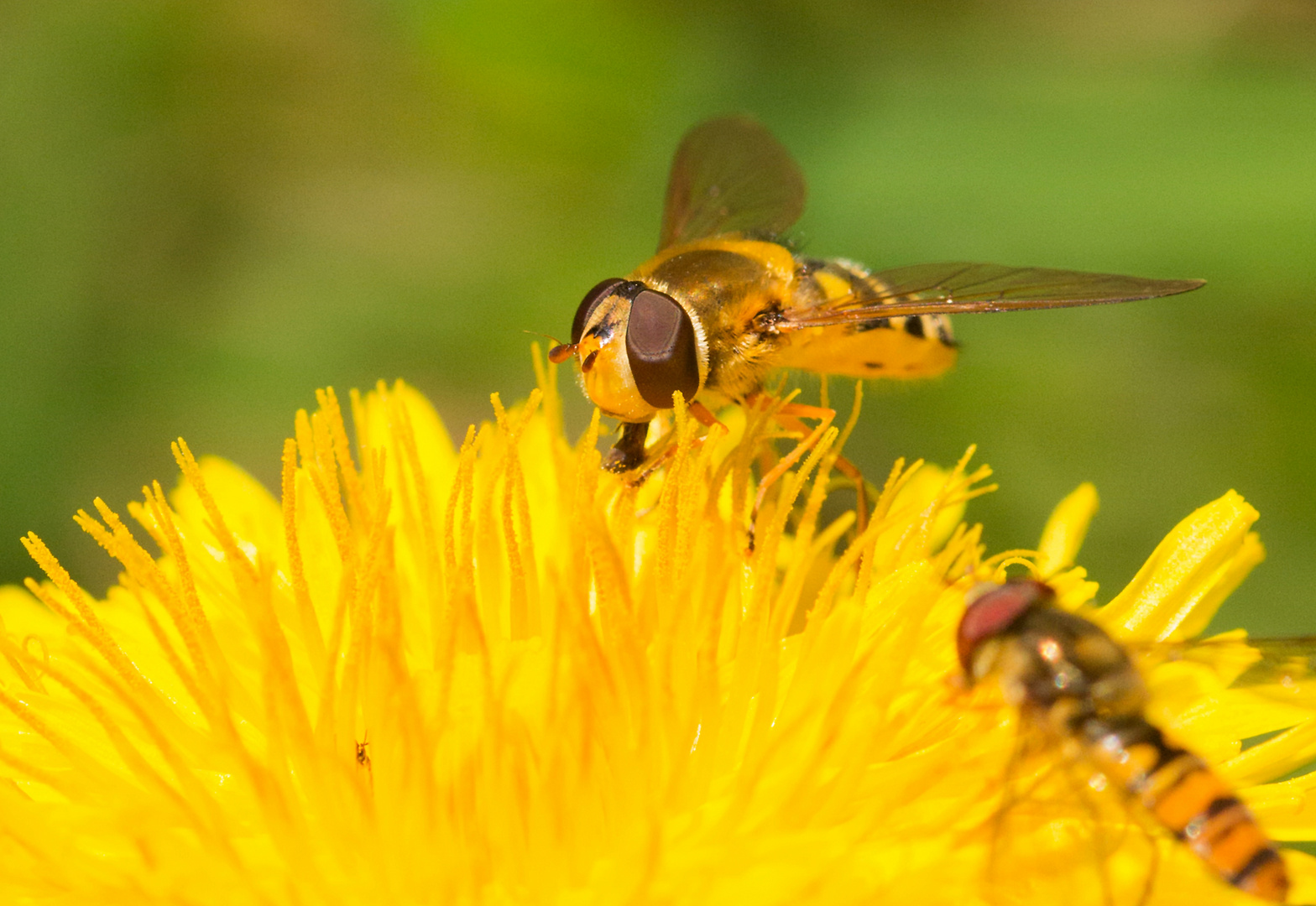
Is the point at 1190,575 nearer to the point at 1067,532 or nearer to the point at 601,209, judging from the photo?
the point at 1067,532

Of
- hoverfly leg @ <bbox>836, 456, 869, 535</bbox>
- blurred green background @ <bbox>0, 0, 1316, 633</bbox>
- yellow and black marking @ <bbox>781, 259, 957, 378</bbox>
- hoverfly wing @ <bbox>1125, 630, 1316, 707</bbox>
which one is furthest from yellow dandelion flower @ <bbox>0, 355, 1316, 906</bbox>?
blurred green background @ <bbox>0, 0, 1316, 633</bbox>

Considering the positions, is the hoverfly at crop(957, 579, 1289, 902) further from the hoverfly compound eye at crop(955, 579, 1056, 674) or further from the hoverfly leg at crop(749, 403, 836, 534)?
the hoverfly leg at crop(749, 403, 836, 534)

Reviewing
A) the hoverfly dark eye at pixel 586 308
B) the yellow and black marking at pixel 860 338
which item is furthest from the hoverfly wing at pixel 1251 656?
the hoverfly dark eye at pixel 586 308

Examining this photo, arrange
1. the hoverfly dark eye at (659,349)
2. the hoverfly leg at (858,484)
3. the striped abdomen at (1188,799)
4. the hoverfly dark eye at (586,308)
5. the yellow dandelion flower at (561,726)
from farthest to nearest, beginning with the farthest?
the hoverfly leg at (858,484) < the hoverfly dark eye at (586,308) < the hoverfly dark eye at (659,349) < the yellow dandelion flower at (561,726) < the striped abdomen at (1188,799)

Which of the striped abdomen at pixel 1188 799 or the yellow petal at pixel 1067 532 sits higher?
the yellow petal at pixel 1067 532

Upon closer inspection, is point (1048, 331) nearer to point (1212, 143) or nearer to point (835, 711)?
point (1212, 143)

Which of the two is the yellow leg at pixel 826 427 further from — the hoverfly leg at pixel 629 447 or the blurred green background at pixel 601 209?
the blurred green background at pixel 601 209

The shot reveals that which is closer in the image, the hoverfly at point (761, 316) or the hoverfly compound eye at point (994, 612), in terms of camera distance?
the hoverfly compound eye at point (994, 612)

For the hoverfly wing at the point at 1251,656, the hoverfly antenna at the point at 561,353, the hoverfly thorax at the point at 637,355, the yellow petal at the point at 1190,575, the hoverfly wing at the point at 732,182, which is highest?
the hoverfly wing at the point at 732,182
